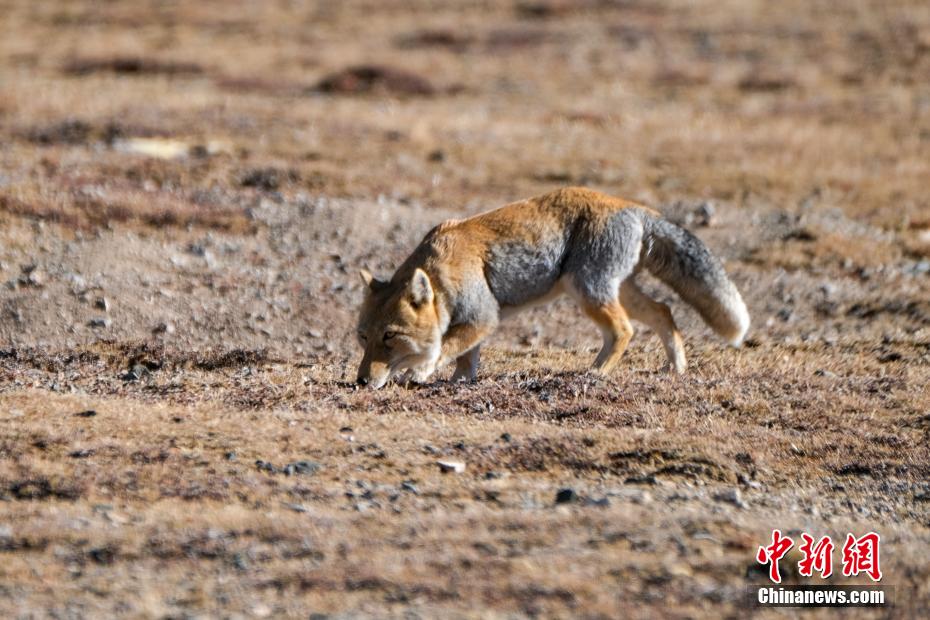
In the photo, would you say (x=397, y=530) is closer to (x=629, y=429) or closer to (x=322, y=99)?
(x=629, y=429)

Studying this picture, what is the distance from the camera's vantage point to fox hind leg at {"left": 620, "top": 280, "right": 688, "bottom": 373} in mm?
11664

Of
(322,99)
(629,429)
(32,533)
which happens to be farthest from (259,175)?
(32,533)

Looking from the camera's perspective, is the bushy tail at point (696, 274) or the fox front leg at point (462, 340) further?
the bushy tail at point (696, 274)

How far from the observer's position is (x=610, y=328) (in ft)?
36.8

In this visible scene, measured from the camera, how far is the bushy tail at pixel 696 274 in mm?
11531

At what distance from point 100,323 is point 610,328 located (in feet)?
16.9

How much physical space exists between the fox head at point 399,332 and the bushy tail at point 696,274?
2.21 m

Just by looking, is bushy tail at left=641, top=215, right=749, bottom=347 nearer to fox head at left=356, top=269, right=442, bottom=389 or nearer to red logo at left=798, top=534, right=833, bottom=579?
fox head at left=356, top=269, right=442, bottom=389

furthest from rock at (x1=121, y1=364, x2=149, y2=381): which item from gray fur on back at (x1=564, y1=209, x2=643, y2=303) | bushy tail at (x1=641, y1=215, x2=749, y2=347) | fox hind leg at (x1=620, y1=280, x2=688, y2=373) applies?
bushy tail at (x1=641, y1=215, x2=749, y2=347)

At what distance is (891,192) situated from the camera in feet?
65.7

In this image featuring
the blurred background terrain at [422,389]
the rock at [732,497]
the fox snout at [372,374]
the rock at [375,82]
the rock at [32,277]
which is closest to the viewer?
the blurred background terrain at [422,389]

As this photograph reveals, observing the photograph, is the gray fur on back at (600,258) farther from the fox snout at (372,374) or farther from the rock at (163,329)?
the rock at (163,329)

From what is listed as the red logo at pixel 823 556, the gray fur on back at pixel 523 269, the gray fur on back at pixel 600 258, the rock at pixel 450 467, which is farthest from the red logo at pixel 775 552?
the gray fur on back at pixel 523 269

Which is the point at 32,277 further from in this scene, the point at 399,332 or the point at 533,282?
the point at 533,282
